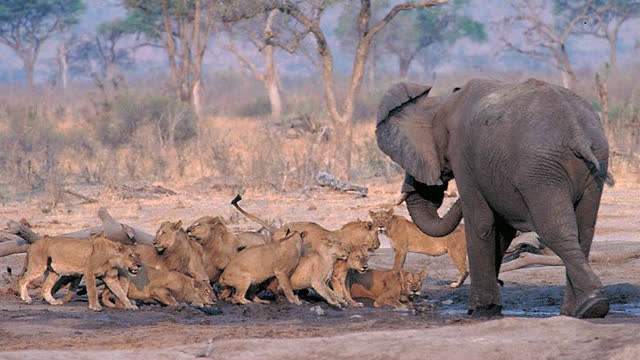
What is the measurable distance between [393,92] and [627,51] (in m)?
106

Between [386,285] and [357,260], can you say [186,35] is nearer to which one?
[386,285]

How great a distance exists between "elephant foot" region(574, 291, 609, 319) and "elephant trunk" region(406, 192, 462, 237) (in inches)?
89.1

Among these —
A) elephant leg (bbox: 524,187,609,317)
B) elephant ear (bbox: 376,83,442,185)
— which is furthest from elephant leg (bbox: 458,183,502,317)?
elephant leg (bbox: 524,187,609,317)

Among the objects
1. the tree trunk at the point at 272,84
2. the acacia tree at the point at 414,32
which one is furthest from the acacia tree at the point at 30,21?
the tree trunk at the point at 272,84

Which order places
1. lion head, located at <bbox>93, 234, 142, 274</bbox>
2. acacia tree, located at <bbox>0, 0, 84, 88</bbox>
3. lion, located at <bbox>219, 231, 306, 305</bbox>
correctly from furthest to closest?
1. acacia tree, located at <bbox>0, 0, 84, 88</bbox>
2. lion, located at <bbox>219, 231, 306, 305</bbox>
3. lion head, located at <bbox>93, 234, 142, 274</bbox>

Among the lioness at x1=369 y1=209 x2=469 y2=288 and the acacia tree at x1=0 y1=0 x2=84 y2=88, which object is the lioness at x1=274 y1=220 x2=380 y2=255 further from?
the acacia tree at x1=0 y1=0 x2=84 y2=88

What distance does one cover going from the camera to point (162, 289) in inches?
448

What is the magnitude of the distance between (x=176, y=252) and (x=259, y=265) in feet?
2.25

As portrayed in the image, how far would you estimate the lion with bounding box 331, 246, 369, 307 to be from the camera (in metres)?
11.7

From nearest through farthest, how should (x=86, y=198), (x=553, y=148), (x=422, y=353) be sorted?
(x=422, y=353) < (x=553, y=148) < (x=86, y=198)

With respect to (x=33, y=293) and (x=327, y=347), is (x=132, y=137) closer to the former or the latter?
(x=33, y=293)

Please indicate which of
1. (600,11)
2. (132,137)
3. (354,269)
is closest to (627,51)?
(600,11)

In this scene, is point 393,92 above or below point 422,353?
above

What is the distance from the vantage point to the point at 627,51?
11450 cm
